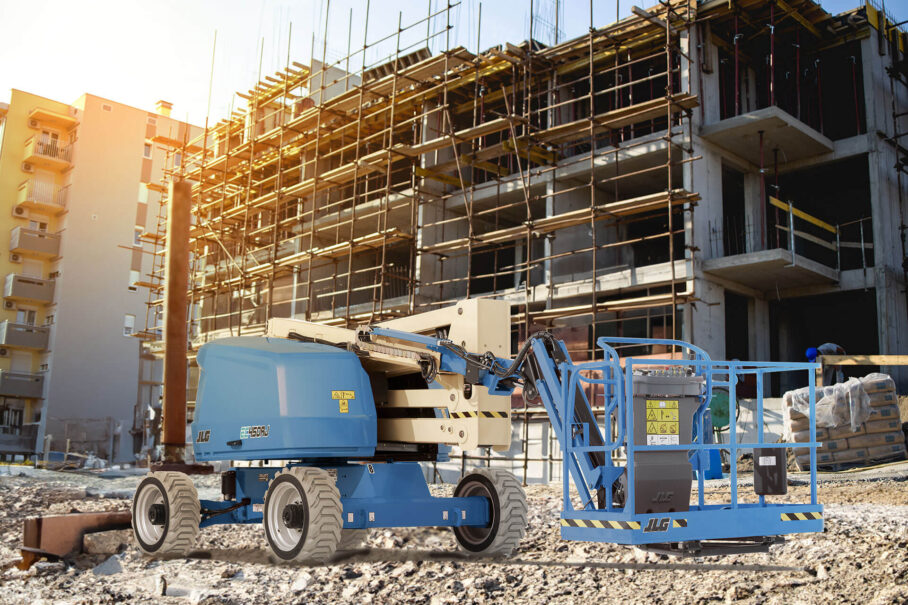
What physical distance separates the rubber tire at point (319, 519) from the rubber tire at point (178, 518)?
5.77 ft

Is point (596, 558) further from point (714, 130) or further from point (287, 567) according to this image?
point (714, 130)

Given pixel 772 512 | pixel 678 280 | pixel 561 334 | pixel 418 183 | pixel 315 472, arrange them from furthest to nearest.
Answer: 1. pixel 418 183
2. pixel 561 334
3. pixel 678 280
4. pixel 315 472
5. pixel 772 512

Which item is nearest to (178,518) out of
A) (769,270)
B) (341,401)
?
(341,401)

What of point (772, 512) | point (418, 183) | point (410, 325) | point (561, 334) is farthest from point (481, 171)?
point (772, 512)

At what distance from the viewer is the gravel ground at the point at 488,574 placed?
650 cm

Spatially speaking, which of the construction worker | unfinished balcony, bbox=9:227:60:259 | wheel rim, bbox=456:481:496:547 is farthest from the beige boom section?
unfinished balcony, bbox=9:227:60:259

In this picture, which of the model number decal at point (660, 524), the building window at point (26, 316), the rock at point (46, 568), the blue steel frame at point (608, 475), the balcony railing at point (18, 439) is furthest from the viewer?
the building window at point (26, 316)

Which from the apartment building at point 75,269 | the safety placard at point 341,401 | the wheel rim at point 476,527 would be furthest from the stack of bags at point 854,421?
the apartment building at point 75,269

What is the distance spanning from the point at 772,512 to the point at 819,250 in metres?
22.8

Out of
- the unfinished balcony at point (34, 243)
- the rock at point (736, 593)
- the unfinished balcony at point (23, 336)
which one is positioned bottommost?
the rock at point (736, 593)

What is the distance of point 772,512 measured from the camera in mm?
6168

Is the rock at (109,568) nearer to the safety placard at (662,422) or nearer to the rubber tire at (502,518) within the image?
the rubber tire at (502,518)

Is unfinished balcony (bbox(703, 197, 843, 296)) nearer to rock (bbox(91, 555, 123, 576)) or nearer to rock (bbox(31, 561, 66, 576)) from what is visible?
rock (bbox(91, 555, 123, 576))

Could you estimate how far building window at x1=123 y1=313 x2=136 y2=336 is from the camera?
49.4 m
